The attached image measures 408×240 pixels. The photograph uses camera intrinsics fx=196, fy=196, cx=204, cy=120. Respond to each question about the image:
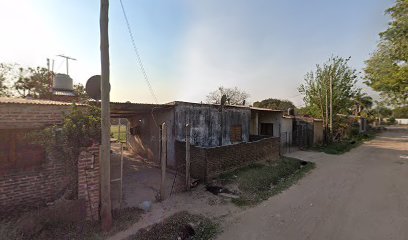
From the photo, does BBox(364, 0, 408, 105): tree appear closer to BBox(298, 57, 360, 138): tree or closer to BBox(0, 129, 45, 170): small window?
BBox(298, 57, 360, 138): tree

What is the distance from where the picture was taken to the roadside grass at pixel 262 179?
6.57m

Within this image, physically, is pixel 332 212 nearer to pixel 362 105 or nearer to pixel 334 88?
pixel 334 88

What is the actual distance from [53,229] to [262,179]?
673 cm

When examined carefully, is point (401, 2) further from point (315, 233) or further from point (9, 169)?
point (9, 169)

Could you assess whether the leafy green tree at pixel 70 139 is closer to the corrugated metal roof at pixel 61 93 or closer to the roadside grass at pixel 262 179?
the roadside grass at pixel 262 179

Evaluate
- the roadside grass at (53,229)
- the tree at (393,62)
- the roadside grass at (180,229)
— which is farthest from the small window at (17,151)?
the tree at (393,62)

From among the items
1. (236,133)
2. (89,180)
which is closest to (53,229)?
(89,180)

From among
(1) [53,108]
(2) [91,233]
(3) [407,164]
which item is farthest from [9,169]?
(3) [407,164]

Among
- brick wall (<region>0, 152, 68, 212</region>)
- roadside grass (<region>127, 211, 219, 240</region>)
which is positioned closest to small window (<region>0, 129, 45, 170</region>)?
brick wall (<region>0, 152, 68, 212</region>)

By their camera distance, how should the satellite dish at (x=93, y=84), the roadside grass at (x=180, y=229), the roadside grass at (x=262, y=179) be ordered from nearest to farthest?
the roadside grass at (x=180, y=229)
the satellite dish at (x=93, y=84)
the roadside grass at (x=262, y=179)

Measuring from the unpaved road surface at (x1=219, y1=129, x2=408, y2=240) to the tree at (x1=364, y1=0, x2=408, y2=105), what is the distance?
8.45 meters

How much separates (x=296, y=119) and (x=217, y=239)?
16415 mm

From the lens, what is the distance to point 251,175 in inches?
325

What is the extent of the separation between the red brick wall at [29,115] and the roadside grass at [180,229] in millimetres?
3765
